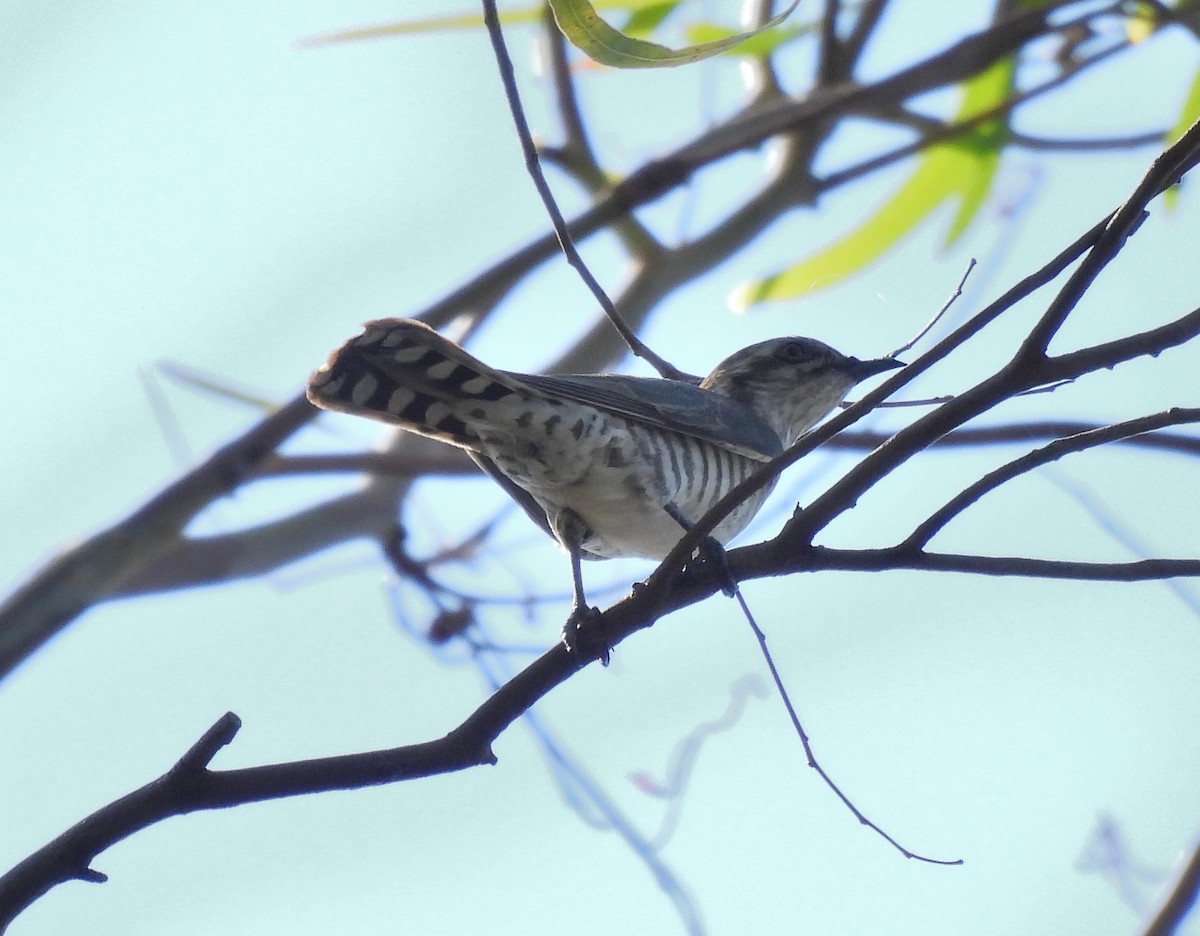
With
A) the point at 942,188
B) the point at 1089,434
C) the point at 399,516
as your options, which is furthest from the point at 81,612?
the point at 942,188

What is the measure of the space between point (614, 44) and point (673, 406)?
143 centimetres

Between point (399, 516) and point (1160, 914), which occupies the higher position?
point (399, 516)

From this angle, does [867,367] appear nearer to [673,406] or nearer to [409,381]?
[673,406]

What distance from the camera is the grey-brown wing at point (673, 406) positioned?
3.67 meters

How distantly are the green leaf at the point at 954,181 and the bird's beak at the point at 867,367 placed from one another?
0.49m

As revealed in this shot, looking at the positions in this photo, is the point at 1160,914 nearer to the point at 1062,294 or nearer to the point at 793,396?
the point at 1062,294

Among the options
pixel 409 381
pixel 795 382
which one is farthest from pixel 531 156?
pixel 795 382

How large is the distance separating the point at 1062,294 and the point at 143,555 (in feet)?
9.26

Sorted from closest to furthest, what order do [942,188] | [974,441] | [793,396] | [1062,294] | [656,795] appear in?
[1062,294] < [974,441] < [656,795] < [793,396] < [942,188]

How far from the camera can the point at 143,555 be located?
4.07m

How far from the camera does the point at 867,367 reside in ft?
16.1

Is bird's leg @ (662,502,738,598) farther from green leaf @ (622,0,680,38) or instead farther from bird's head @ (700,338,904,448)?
green leaf @ (622,0,680,38)

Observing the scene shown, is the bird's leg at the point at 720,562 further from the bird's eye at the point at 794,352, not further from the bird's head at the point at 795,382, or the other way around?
the bird's eye at the point at 794,352

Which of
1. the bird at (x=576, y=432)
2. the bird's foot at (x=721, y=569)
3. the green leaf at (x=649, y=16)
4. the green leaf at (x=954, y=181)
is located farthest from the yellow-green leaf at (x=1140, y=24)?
the bird's foot at (x=721, y=569)
